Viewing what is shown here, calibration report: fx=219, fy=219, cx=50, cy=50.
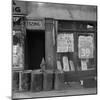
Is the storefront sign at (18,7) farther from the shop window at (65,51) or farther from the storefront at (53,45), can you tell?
the shop window at (65,51)

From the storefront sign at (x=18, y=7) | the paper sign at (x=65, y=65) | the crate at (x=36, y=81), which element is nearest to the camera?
the storefront sign at (x=18, y=7)

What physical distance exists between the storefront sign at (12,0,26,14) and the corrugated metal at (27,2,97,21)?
76mm

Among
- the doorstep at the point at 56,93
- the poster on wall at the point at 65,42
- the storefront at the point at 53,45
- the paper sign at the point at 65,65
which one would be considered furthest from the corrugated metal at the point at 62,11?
the doorstep at the point at 56,93

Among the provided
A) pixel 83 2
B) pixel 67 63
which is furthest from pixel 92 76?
pixel 83 2

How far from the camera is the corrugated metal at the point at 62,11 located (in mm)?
3344

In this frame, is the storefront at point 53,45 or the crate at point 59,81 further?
the crate at point 59,81

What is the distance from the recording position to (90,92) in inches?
145

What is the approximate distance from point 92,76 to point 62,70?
556 mm

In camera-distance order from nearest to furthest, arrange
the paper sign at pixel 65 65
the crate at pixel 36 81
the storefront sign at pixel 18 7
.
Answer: the storefront sign at pixel 18 7, the crate at pixel 36 81, the paper sign at pixel 65 65

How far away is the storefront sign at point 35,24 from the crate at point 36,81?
67 cm

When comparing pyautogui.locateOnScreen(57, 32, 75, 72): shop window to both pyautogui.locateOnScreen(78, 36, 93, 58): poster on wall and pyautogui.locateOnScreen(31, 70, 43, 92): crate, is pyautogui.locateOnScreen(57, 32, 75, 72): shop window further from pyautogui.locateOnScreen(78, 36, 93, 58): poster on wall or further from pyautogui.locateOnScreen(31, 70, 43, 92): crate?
pyautogui.locateOnScreen(31, 70, 43, 92): crate

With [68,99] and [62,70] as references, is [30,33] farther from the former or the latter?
[68,99]

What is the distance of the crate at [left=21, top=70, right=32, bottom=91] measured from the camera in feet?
10.9

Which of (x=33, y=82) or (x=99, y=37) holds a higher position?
(x=99, y=37)
